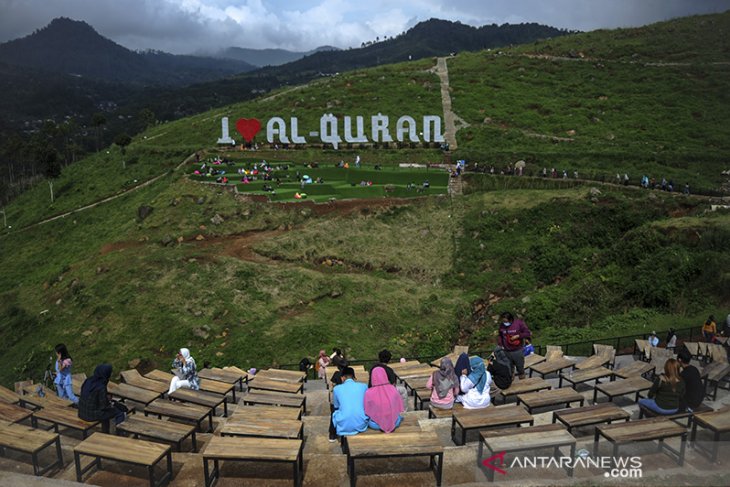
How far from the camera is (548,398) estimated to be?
10.1m

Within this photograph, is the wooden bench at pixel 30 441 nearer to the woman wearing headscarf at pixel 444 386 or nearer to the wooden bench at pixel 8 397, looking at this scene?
the wooden bench at pixel 8 397

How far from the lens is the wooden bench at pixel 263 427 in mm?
8250

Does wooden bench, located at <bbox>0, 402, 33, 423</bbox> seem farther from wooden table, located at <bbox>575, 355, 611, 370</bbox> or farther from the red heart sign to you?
the red heart sign

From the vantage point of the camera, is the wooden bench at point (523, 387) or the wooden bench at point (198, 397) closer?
the wooden bench at point (198, 397)

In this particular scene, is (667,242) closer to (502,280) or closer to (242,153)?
(502,280)

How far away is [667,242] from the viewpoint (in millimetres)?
24984

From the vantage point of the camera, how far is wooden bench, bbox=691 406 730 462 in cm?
757

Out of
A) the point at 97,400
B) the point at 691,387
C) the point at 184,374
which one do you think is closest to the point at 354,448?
the point at 97,400

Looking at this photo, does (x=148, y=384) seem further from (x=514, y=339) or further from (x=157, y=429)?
(x=514, y=339)

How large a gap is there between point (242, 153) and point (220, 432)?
44.8m

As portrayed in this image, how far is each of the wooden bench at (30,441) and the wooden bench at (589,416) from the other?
880 cm

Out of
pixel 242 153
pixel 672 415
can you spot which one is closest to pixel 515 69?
pixel 242 153

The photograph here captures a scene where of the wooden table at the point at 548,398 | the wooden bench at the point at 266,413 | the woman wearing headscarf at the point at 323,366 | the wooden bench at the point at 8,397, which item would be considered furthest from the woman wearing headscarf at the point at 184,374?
the wooden table at the point at 548,398

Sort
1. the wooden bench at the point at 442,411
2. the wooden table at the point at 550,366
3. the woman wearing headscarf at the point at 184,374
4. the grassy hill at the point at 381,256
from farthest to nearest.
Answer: the grassy hill at the point at 381,256 → the wooden table at the point at 550,366 → the woman wearing headscarf at the point at 184,374 → the wooden bench at the point at 442,411
